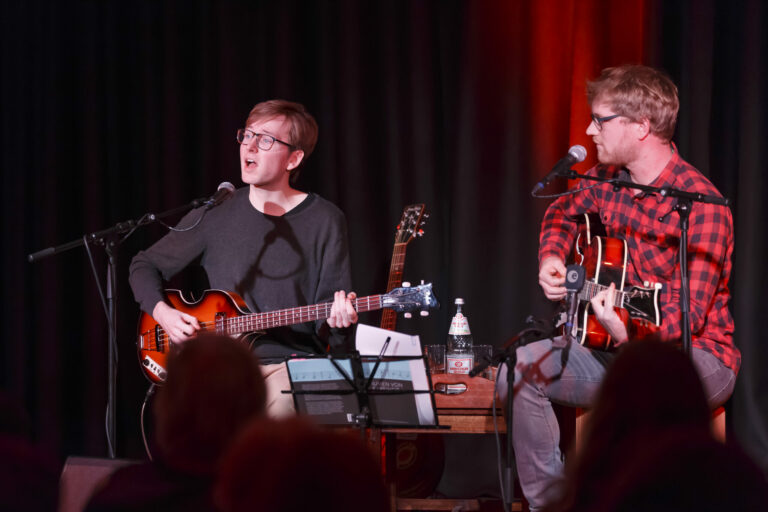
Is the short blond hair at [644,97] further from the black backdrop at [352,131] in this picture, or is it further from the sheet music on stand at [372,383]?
the sheet music on stand at [372,383]

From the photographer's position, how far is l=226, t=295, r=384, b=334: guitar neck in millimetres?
3791

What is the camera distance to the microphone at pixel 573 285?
126 inches

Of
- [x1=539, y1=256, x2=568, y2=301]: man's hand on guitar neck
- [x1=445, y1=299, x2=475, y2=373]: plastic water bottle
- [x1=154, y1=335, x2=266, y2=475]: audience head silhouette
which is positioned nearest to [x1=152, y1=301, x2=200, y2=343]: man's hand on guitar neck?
[x1=445, y1=299, x2=475, y2=373]: plastic water bottle

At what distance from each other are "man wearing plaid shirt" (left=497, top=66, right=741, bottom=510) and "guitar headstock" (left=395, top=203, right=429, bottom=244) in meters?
0.70

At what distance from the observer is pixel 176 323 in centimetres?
387

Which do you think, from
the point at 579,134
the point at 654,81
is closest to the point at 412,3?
the point at 579,134

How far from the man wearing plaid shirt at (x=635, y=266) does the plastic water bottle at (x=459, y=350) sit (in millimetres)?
645

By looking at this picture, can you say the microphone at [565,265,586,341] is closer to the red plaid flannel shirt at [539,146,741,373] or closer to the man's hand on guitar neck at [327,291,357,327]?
the red plaid flannel shirt at [539,146,741,373]

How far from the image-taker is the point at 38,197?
16.4 ft

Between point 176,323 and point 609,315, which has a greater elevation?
point 609,315

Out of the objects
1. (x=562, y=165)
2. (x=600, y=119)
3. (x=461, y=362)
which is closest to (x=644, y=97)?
(x=600, y=119)

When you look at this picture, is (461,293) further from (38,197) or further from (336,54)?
(38,197)

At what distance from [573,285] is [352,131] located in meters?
2.00

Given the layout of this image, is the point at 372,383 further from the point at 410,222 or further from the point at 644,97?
the point at 644,97
